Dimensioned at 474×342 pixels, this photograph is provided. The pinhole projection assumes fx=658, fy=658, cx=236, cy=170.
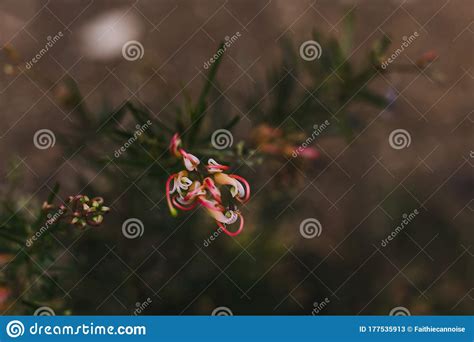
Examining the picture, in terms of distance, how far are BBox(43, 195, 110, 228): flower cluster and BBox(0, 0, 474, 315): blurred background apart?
165 mm

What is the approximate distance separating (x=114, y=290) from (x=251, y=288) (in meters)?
0.55

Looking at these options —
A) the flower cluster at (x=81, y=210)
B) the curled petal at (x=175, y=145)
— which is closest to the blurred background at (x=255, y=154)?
the curled petal at (x=175, y=145)

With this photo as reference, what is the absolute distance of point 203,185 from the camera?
2.02 metres

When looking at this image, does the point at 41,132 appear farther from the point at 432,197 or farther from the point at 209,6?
the point at 432,197

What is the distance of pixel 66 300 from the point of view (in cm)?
248

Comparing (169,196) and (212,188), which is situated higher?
(212,188)

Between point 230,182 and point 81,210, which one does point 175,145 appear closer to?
point 230,182

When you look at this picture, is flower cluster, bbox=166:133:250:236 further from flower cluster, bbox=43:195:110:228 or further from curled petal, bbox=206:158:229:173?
flower cluster, bbox=43:195:110:228

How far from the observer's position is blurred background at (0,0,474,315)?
2.33 m

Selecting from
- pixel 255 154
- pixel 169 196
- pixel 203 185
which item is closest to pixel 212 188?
pixel 203 185

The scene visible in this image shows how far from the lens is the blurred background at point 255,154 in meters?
2.33

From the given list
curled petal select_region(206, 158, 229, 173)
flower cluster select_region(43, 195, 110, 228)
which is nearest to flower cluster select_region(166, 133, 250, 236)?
curled petal select_region(206, 158, 229, 173)

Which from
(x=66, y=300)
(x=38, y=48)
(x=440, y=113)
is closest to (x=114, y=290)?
(x=66, y=300)

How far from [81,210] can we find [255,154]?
64 cm
